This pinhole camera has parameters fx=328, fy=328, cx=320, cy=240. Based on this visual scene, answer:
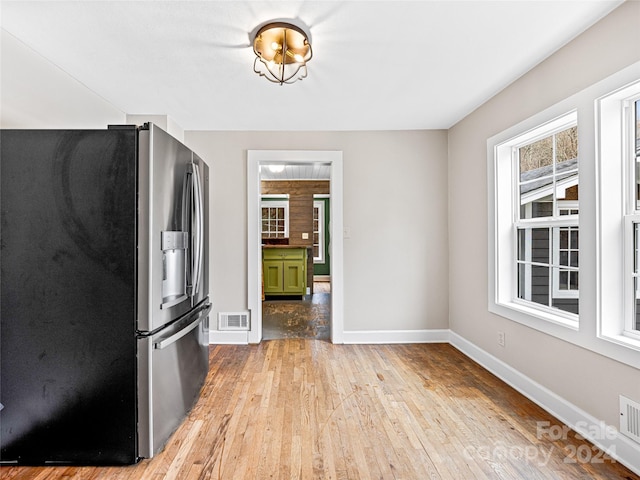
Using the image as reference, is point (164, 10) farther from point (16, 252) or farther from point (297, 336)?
point (297, 336)

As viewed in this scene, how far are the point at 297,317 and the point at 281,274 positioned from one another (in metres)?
1.64

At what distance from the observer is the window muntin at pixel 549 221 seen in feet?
7.31

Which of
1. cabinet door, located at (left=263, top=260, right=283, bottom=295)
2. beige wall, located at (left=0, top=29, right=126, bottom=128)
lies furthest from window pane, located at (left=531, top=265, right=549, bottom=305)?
cabinet door, located at (left=263, top=260, right=283, bottom=295)

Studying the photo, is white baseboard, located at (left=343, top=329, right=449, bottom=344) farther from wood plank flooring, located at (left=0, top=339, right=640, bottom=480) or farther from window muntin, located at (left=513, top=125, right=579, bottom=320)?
window muntin, located at (left=513, top=125, right=579, bottom=320)

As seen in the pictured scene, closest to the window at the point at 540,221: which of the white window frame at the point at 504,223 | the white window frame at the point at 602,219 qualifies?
the white window frame at the point at 504,223

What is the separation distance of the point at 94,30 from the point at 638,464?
3707 mm

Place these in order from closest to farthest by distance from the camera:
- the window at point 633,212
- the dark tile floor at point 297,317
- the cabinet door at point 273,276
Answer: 1. the window at point 633,212
2. the dark tile floor at point 297,317
3. the cabinet door at point 273,276

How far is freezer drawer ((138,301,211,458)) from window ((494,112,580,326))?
7.90 ft

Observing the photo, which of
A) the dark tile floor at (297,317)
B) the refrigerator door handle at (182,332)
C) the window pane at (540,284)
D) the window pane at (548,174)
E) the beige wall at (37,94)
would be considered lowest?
the dark tile floor at (297,317)

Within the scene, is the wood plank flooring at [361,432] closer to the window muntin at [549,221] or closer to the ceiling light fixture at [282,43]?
the window muntin at [549,221]

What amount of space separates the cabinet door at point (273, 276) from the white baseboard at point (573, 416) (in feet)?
13.6

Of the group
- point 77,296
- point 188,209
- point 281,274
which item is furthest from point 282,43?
point 281,274

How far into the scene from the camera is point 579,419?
6.37 feet

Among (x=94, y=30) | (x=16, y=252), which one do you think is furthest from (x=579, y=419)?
(x=94, y=30)
